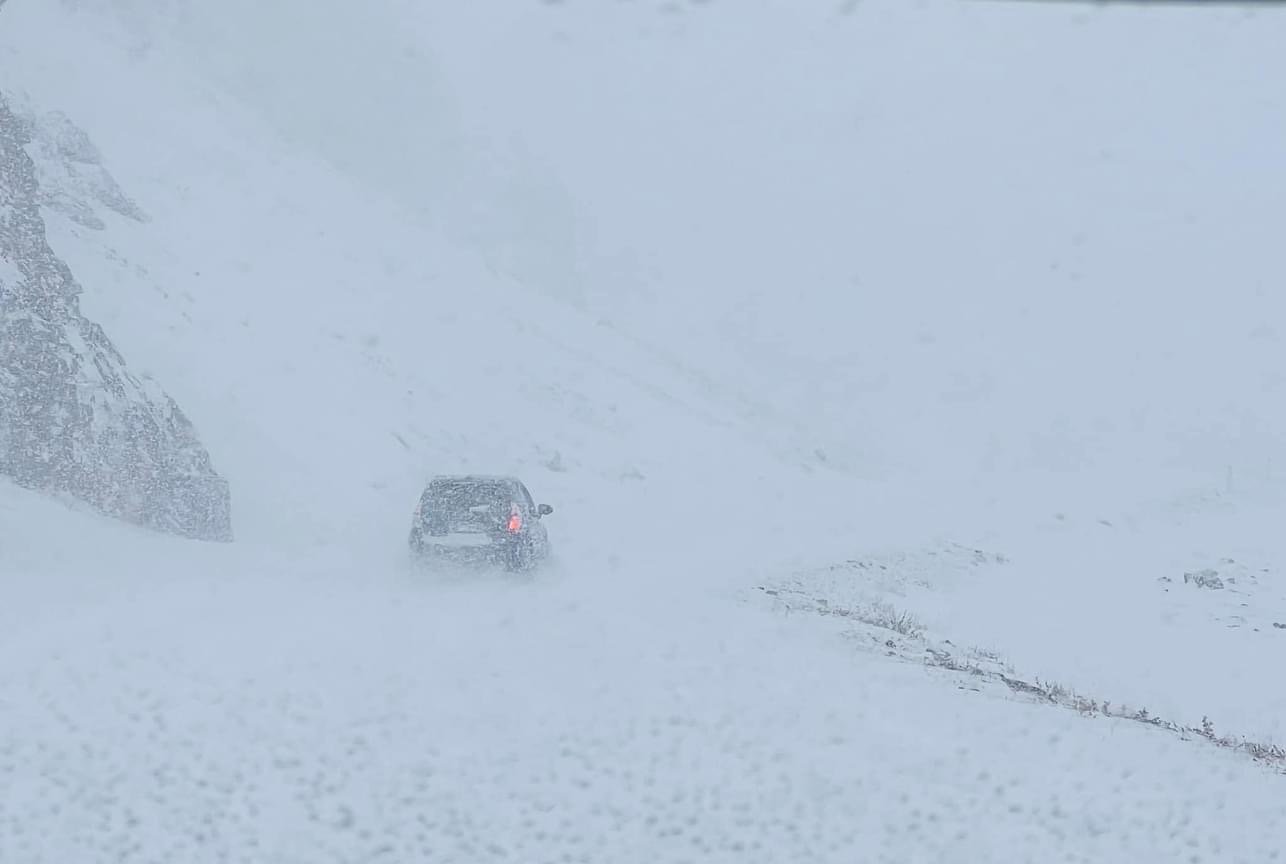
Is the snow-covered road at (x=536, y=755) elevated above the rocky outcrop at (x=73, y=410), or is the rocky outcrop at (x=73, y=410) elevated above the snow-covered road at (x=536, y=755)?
the rocky outcrop at (x=73, y=410)

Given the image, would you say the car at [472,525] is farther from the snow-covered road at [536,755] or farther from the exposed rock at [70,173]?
the exposed rock at [70,173]

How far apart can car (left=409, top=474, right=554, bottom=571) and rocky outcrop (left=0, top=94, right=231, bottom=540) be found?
3999mm

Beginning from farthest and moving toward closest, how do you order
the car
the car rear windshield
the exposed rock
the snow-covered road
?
the exposed rock → the car rear windshield → the car → the snow-covered road

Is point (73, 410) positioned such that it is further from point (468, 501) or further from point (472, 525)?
point (472, 525)

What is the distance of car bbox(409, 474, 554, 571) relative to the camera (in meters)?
14.4

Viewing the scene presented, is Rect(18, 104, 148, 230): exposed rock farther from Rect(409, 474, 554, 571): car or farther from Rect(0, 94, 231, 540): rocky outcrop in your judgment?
Rect(409, 474, 554, 571): car

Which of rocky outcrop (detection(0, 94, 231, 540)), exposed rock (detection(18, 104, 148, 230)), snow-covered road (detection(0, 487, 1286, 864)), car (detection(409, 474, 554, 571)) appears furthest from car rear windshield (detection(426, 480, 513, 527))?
exposed rock (detection(18, 104, 148, 230))

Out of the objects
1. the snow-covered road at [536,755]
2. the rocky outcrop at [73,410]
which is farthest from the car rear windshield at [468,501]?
the rocky outcrop at [73,410]

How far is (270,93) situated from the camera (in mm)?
Answer: 51812

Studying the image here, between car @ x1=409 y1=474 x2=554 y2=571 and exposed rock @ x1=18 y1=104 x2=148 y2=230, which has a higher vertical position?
exposed rock @ x1=18 y1=104 x2=148 y2=230

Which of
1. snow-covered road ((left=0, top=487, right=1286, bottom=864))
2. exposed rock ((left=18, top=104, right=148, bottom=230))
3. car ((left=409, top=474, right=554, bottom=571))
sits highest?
exposed rock ((left=18, top=104, right=148, bottom=230))

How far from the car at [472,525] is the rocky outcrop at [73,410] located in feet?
13.1

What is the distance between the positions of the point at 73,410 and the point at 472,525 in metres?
5.75

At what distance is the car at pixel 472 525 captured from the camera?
47.2ft
